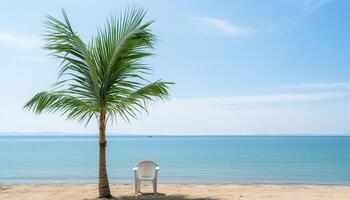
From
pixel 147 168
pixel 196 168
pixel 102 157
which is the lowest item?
pixel 196 168

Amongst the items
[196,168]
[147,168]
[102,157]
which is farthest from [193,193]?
[196,168]

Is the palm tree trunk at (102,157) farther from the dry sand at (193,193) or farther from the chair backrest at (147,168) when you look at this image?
the chair backrest at (147,168)

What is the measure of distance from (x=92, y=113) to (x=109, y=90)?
2.01ft

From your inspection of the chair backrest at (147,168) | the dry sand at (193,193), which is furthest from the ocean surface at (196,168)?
the chair backrest at (147,168)

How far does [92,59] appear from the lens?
323 inches

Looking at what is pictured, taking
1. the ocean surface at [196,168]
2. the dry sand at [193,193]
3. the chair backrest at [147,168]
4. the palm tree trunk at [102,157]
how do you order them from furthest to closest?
the ocean surface at [196,168], the chair backrest at [147,168], the dry sand at [193,193], the palm tree trunk at [102,157]

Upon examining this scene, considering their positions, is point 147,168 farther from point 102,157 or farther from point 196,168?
point 196,168

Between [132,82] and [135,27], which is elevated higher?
[135,27]

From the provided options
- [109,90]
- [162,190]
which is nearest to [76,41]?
[109,90]

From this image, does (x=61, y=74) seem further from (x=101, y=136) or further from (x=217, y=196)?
(x=217, y=196)

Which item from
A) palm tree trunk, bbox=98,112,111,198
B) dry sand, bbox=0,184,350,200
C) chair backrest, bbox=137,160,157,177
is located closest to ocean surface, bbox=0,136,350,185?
dry sand, bbox=0,184,350,200

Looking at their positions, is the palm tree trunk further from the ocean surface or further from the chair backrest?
the ocean surface

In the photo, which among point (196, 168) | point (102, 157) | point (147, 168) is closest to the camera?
point (102, 157)

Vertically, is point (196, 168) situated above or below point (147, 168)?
below
